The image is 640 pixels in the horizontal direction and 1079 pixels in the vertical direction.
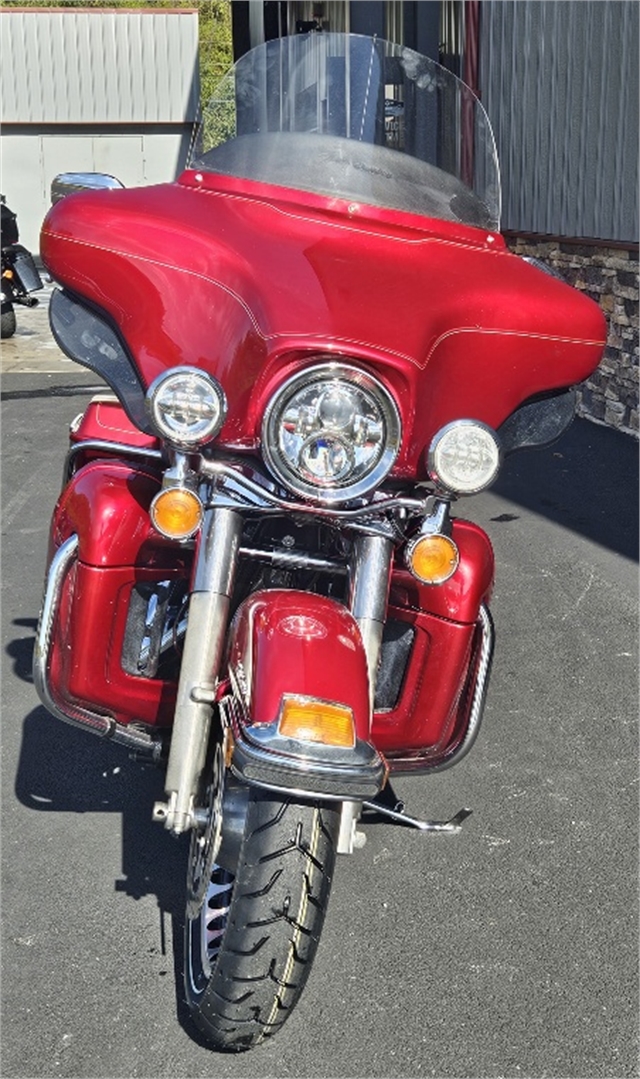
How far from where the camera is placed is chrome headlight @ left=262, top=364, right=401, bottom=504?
9.45 ft

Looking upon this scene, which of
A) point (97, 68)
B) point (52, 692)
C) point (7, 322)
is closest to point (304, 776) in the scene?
point (52, 692)

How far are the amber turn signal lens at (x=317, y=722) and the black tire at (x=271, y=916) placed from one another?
0.67ft

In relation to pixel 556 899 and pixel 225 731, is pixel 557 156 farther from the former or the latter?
pixel 225 731

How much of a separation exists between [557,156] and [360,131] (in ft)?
24.7

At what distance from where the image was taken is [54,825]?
4117 millimetres

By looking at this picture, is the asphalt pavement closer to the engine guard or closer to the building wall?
the engine guard

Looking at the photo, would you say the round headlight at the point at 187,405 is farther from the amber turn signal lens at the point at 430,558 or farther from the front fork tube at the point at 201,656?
the amber turn signal lens at the point at 430,558

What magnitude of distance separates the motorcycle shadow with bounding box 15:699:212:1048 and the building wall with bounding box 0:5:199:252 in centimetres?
2519

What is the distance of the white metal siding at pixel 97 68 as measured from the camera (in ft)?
93.4

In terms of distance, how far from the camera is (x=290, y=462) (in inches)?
114

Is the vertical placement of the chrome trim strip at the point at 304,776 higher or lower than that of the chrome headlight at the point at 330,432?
lower

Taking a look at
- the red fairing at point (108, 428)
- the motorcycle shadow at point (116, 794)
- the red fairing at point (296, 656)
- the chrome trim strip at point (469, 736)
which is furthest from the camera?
the red fairing at point (108, 428)

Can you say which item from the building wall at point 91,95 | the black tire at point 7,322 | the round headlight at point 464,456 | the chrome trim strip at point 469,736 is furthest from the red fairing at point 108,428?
the building wall at point 91,95

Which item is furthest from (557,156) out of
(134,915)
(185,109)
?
(185,109)
